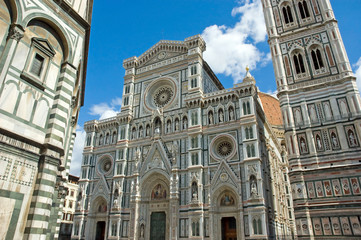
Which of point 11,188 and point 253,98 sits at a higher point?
point 253,98

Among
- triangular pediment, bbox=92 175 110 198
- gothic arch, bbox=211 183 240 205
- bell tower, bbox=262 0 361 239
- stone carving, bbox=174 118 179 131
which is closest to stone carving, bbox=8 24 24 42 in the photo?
gothic arch, bbox=211 183 240 205

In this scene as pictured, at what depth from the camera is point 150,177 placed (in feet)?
90.3

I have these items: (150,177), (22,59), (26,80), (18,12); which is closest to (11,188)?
(26,80)

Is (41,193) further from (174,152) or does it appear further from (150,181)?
(150,181)

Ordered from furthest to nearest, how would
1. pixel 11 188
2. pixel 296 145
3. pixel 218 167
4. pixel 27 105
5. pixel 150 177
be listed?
pixel 150 177 → pixel 218 167 → pixel 296 145 → pixel 27 105 → pixel 11 188

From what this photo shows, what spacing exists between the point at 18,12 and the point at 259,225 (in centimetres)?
2032

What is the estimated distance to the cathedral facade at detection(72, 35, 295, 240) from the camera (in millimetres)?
Answer: 23094

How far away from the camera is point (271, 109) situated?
5438 centimetres

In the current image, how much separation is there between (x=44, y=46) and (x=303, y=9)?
2617 cm

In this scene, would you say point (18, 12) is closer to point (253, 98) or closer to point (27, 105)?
point (27, 105)

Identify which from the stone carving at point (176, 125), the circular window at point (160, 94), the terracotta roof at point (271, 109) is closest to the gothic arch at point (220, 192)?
the stone carving at point (176, 125)

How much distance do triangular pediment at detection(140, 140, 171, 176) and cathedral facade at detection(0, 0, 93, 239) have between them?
52.1ft

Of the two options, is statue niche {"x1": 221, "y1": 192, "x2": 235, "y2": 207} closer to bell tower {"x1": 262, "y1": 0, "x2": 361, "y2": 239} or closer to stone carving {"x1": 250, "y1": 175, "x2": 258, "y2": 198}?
stone carving {"x1": 250, "y1": 175, "x2": 258, "y2": 198}

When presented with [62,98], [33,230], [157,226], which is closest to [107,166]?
[157,226]
